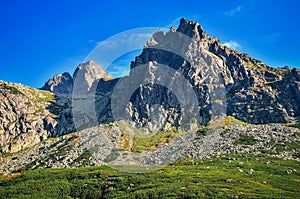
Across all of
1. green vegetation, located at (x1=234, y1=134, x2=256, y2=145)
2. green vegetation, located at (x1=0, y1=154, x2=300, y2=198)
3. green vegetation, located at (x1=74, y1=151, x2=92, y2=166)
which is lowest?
green vegetation, located at (x1=0, y1=154, x2=300, y2=198)

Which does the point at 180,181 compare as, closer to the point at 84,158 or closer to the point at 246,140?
the point at 246,140

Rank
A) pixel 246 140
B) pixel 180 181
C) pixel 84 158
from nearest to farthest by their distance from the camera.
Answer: pixel 180 181 → pixel 246 140 → pixel 84 158

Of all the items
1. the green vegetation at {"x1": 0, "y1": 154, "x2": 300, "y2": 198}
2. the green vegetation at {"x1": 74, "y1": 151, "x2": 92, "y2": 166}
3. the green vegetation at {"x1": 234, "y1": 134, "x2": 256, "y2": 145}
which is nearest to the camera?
the green vegetation at {"x1": 0, "y1": 154, "x2": 300, "y2": 198}

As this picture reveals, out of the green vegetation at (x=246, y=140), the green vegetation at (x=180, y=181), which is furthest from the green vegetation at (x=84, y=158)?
the green vegetation at (x=246, y=140)

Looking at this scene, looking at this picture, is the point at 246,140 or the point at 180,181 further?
the point at 246,140

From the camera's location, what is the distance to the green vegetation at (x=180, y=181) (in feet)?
318

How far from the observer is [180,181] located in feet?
371

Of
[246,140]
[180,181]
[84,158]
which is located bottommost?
[180,181]

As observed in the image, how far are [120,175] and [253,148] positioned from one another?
81486mm

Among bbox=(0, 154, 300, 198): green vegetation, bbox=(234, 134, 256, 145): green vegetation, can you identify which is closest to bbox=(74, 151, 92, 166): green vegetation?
bbox=(0, 154, 300, 198): green vegetation

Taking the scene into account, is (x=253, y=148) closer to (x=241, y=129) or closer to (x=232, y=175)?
(x=241, y=129)

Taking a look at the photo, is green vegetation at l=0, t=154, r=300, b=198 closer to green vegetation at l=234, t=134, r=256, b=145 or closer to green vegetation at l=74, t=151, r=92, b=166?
green vegetation at l=234, t=134, r=256, b=145

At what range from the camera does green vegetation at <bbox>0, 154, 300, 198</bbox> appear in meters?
96.8

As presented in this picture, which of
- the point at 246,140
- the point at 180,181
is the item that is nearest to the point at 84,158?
the point at 180,181
